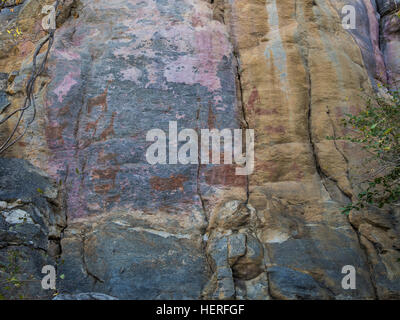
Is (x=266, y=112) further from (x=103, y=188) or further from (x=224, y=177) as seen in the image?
(x=103, y=188)

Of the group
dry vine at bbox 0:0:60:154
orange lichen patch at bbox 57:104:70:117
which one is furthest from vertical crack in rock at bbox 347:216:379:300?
dry vine at bbox 0:0:60:154

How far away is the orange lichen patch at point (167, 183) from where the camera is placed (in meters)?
7.56

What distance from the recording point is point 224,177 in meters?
7.79

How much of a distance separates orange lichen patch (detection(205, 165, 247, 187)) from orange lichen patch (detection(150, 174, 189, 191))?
44 centimetres

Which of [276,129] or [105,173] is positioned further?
[276,129]

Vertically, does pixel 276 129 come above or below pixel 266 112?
below

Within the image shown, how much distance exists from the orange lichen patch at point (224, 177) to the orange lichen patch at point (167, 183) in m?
0.44

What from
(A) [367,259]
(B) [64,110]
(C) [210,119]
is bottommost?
(A) [367,259]

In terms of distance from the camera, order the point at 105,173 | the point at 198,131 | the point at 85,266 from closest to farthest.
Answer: the point at 85,266 < the point at 105,173 < the point at 198,131

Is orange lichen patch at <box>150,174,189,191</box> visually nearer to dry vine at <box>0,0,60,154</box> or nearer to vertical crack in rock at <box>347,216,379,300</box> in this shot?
dry vine at <box>0,0,60,154</box>

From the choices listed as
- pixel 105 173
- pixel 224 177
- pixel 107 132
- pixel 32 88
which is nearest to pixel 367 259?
pixel 224 177

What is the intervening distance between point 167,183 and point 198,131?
117 cm

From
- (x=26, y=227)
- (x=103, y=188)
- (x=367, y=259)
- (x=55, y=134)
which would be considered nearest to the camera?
(x=26, y=227)

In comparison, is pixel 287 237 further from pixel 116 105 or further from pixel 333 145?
pixel 116 105
